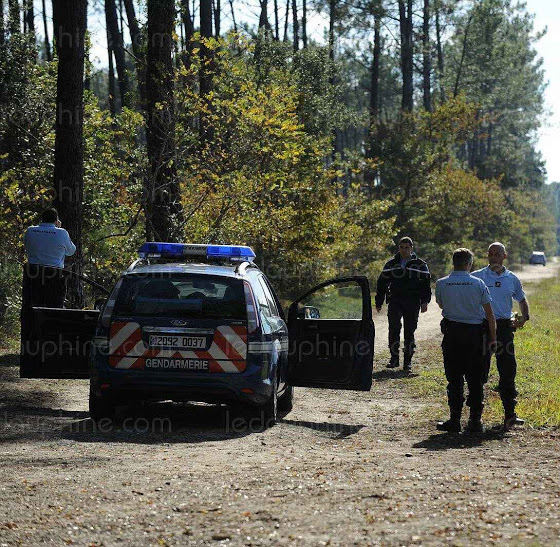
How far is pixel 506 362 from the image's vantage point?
11031mm

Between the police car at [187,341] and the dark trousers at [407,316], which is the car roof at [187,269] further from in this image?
the dark trousers at [407,316]

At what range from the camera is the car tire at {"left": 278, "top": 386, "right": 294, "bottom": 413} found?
12.1m

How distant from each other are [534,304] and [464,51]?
3554cm

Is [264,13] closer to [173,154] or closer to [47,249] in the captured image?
[173,154]

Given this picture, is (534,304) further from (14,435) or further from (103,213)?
(14,435)

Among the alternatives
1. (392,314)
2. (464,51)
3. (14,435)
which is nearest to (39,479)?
(14,435)

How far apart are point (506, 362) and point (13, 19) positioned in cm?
1850

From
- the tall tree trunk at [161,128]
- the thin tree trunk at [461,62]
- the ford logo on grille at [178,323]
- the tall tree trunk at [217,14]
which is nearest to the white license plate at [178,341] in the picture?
the ford logo on grille at [178,323]

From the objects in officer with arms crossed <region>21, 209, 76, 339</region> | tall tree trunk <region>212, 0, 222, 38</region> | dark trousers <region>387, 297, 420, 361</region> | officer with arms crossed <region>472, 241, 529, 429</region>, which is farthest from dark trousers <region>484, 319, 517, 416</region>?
tall tree trunk <region>212, 0, 222, 38</region>

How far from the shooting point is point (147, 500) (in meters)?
6.79

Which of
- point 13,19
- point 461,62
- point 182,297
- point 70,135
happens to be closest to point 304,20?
point 461,62

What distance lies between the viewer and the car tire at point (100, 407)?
10312 mm

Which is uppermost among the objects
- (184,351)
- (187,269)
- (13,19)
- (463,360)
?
(13,19)

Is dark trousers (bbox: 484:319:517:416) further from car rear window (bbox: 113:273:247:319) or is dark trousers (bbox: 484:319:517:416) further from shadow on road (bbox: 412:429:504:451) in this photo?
car rear window (bbox: 113:273:247:319)
